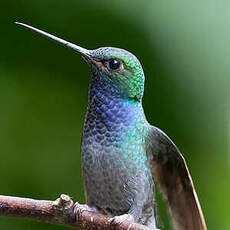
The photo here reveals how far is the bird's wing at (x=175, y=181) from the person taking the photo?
2.54m

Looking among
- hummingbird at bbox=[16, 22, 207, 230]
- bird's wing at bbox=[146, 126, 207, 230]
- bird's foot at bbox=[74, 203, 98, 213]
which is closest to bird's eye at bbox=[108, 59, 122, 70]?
hummingbird at bbox=[16, 22, 207, 230]

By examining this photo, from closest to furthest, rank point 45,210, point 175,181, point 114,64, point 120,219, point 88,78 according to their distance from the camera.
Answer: point 45,210 < point 120,219 < point 114,64 < point 175,181 < point 88,78

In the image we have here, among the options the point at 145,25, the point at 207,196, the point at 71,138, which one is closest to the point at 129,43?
the point at 145,25

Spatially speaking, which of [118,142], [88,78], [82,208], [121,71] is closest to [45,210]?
[82,208]

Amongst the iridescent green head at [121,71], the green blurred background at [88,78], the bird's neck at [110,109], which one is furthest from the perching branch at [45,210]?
the green blurred background at [88,78]

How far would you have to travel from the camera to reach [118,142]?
8.11 ft

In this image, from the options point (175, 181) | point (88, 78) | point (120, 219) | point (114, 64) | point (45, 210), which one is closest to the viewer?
point (45, 210)

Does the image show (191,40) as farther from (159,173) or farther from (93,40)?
(159,173)

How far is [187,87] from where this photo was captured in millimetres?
3785

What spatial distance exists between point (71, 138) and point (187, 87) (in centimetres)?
83

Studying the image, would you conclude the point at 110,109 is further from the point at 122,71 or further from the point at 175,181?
the point at 175,181

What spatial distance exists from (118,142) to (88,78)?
4.38ft

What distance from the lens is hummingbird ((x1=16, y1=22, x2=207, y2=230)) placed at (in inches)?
95.3

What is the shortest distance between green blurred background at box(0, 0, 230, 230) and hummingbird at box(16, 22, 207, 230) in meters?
1.04
